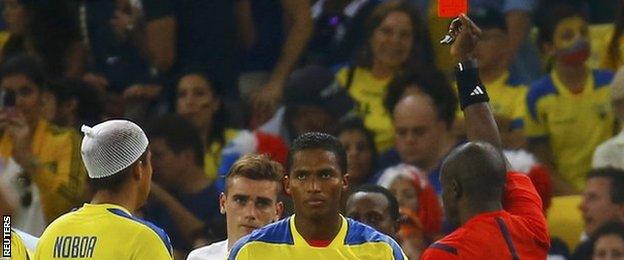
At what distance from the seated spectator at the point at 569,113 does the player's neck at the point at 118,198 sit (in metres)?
4.31

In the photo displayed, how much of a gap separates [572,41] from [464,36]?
4219mm

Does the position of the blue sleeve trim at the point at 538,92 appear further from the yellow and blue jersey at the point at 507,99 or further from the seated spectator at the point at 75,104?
the seated spectator at the point at 75,104

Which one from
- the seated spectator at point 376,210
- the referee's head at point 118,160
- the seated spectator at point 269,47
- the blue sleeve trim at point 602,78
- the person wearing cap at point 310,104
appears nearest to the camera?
the referee's head at point 118,160

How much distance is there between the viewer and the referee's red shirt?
7086mm

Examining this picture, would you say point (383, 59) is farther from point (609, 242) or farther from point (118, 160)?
point (118, 160)

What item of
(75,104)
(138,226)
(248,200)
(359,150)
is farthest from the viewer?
(75,104)

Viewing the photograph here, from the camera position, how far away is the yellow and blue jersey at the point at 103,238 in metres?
7.32

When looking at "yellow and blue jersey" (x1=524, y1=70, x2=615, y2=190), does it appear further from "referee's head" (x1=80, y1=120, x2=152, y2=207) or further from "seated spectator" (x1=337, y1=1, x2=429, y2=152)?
"referee's head" (x1=80, y1=120, x2=152, y2=207)

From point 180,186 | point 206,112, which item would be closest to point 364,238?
point 180,186

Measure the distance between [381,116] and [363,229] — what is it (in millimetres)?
4375

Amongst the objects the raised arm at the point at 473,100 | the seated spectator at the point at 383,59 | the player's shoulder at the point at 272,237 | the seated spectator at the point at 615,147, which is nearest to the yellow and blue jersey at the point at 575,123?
the seated spectator at the point at 615,147

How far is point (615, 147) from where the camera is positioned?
10.8 metres

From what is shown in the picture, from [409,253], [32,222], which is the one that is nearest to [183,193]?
[32,222]

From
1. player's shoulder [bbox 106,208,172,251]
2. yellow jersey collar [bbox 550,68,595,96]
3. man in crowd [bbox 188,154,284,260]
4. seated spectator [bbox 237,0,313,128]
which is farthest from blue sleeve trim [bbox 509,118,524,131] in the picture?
player's shoulder [bbox 106,208,172,251]
